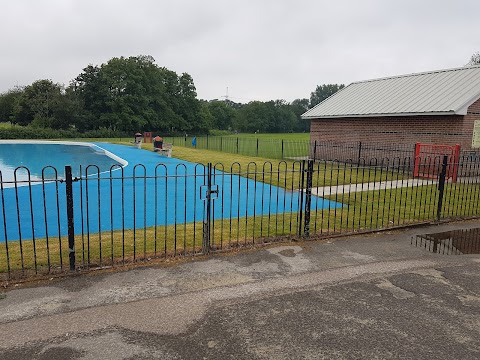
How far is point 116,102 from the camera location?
179ft

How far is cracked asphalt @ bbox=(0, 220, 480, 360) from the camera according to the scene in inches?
133

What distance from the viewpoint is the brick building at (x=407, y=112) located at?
15.3 meters

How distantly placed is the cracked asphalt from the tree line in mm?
50012

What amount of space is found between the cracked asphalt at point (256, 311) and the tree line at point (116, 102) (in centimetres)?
5001

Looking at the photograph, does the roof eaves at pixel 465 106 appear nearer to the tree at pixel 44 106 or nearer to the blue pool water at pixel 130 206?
the blue pool water at pixel 130 206

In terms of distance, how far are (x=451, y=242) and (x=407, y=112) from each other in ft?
37.1

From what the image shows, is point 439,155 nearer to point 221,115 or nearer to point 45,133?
point 45,133

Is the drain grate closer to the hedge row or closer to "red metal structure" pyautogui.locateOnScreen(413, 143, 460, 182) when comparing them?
"red metal structure" pyautogui.locateOnScreen(413, 143, 460, 182)

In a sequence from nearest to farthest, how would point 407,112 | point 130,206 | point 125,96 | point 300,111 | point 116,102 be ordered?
point 130,206, point 407,112, point 116,102, point 125,96, point 300,111

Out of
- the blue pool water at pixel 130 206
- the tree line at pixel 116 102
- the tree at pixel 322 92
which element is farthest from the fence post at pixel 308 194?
the tree at pixel 322 92

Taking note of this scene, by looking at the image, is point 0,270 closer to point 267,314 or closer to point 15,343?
point 15,343

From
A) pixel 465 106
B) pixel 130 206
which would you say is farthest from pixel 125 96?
pixel 130 206

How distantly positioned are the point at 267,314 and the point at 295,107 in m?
98.7

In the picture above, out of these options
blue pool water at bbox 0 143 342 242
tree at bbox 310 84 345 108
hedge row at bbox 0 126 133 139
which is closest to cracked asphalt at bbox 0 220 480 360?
blue pool water at bbox 0 143 342 242
